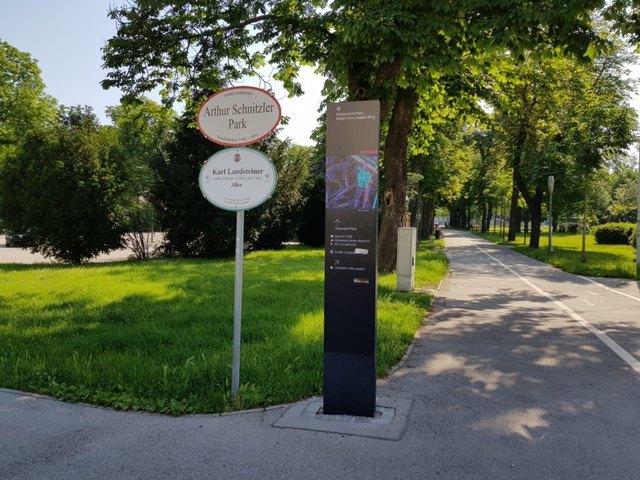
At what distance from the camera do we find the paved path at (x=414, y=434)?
314 cm

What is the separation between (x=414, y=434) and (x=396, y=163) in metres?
9.40

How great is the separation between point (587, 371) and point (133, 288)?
8651mm

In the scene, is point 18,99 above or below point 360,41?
above

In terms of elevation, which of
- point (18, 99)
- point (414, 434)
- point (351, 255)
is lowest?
point (414, 434)

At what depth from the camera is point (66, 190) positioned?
1856 centimetres

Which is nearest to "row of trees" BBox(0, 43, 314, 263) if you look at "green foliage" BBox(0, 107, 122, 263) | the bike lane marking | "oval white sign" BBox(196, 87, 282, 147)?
"green foliage" BBox(0, 107, 122, 263)

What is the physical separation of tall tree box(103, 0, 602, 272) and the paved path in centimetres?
449

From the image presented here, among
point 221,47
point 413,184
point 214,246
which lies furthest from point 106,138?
point 413,184

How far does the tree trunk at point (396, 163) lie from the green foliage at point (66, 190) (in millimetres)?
12170

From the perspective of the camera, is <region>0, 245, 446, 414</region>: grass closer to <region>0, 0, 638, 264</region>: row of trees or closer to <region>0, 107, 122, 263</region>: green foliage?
<region>0, 0, 638, 264</region>: row of trees

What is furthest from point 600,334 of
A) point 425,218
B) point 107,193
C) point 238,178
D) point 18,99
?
point 18,99

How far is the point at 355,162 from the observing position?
375cm

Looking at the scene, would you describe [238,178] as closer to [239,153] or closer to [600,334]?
[239,153]

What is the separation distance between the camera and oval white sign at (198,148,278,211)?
13.6 feet
